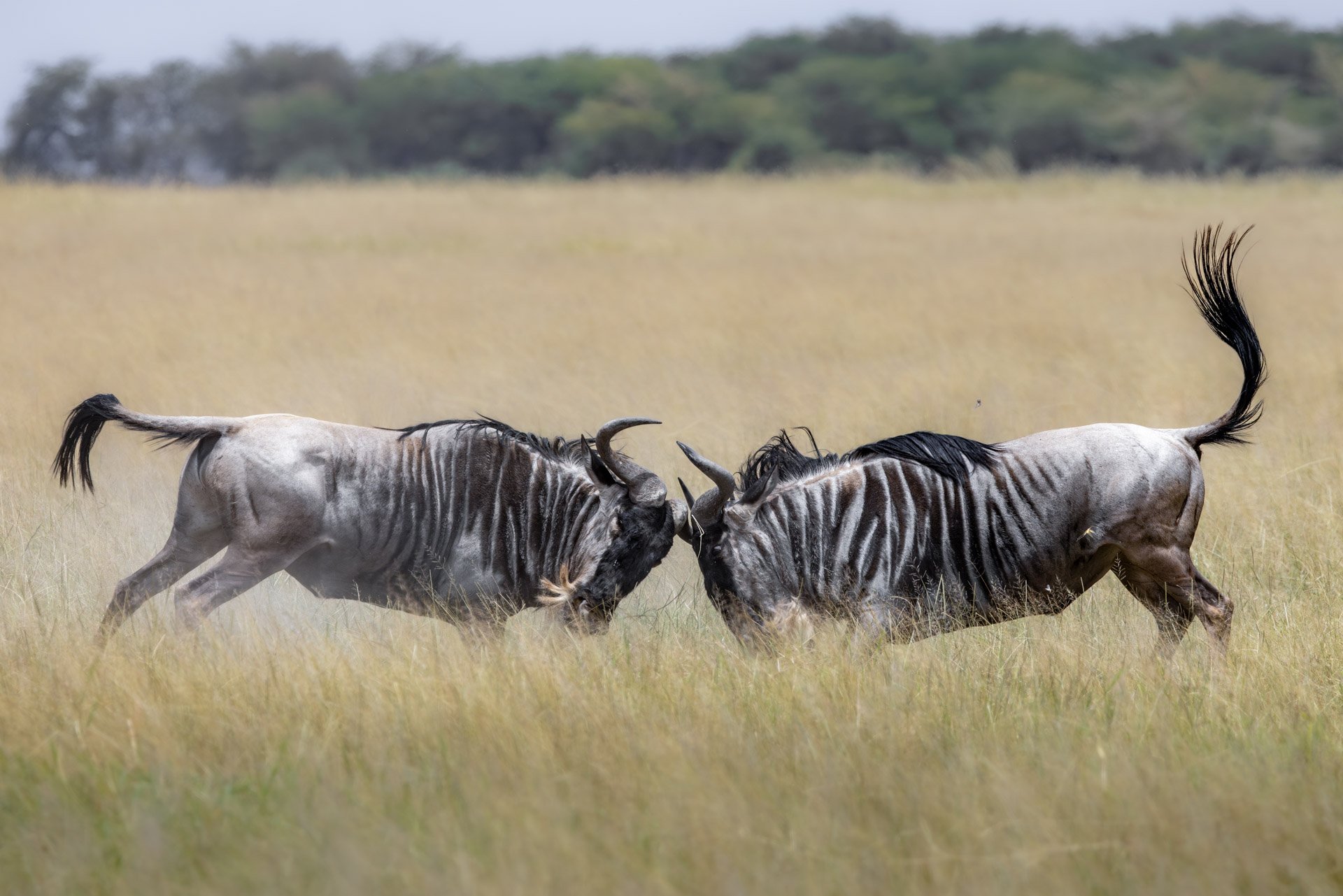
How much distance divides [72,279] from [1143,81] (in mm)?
29096

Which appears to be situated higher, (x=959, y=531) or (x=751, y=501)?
(x=751, y=501)

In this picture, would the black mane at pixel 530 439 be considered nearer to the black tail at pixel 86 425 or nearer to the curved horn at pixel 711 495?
the curved horn at pixel 711 495

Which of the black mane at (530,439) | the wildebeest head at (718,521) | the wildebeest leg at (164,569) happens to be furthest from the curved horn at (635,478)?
the wildebeest leg at (164,569)

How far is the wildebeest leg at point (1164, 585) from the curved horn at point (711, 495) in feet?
4.46

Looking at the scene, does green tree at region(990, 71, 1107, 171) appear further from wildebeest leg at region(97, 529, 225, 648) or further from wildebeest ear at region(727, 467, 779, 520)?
wildebeest leg at region(97, 529, 225, 648)

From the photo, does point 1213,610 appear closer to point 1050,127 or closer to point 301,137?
point 1050,127

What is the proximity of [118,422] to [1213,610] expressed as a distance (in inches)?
148

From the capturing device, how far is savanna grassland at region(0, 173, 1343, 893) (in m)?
3.13

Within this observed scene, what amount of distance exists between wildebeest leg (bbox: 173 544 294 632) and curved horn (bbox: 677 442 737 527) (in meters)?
1.39

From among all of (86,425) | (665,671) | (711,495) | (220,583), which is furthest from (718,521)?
(86,425)

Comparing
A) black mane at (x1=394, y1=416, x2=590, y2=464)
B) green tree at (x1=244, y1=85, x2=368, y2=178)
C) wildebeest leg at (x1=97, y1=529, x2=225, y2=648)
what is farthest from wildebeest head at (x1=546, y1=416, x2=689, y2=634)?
green tree at (x1=244, y1=85, x2=368, y2=178)

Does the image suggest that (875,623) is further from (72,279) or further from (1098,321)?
(72,279)

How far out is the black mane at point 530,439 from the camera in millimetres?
5039

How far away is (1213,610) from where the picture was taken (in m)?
4.91
